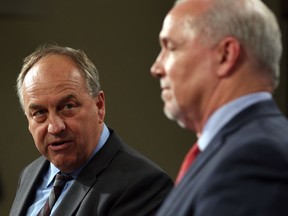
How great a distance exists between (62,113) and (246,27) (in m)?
1.07

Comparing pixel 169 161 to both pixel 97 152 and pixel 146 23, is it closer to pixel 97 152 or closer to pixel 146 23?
pixel 146 23

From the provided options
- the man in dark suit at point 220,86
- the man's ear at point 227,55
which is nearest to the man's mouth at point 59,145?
the man in dark suit at point 220,86

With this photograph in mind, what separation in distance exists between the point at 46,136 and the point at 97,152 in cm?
17

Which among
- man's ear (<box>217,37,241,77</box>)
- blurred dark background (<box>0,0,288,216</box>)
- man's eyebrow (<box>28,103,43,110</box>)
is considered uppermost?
man's ear (<box>217,37,241,77</box>)

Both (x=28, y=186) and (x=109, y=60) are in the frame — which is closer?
(x=28, y=186)

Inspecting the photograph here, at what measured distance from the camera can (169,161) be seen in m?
4.85

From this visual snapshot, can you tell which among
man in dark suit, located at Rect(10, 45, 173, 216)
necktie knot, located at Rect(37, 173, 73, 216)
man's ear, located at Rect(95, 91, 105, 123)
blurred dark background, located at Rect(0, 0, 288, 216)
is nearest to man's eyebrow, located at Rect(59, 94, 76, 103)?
man in dark suit, located at Rect(10, 45, 173, 216)

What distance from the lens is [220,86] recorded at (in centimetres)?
137

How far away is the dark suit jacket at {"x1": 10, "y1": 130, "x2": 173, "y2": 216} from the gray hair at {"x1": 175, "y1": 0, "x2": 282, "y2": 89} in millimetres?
856

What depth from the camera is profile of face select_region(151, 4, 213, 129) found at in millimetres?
1385

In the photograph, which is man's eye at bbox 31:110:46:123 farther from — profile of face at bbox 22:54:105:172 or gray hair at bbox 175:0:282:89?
gray hair at bbox 175:0:282:89

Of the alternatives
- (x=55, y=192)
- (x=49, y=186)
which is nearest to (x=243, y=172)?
(x=55, y=192)

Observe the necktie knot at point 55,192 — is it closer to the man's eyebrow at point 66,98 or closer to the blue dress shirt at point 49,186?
the blue dress shirt at point 49,186

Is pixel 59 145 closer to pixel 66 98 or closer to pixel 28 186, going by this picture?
pixel 66 98
